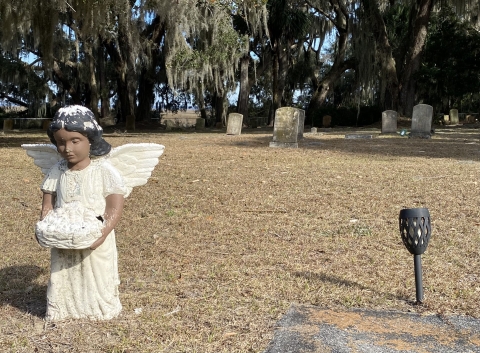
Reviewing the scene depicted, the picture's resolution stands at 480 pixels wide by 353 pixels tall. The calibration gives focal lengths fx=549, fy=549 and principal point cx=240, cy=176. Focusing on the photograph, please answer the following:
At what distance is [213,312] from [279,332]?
506mm

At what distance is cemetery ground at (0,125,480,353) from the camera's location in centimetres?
317

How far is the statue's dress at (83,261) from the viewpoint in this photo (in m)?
3.15

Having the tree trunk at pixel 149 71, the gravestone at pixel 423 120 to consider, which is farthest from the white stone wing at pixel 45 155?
the tree trunk at pixel 149 71

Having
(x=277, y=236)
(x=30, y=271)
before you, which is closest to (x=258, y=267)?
(x=277, y=236)

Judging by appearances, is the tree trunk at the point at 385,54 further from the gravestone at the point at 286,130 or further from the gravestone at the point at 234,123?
the gravestone at the point at 286,130

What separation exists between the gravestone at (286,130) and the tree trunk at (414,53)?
13350mm

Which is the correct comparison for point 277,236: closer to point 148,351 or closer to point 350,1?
point 148,351

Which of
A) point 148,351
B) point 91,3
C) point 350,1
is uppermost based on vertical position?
point 350,1

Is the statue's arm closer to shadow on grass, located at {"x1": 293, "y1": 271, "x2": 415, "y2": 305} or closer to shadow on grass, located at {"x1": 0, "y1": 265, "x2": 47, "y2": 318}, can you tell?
shadow on grass, located at {"x1": 0, "y1": 265, "x2": 47, "y2": 318}

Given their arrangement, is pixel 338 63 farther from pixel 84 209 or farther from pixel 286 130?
pixel 84 209

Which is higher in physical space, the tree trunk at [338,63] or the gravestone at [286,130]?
the tree trunk at [338,63]

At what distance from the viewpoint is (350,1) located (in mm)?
27234

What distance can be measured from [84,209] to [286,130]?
1077 cm

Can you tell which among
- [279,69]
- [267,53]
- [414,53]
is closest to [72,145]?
[414,53]
